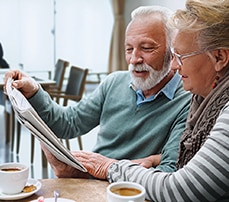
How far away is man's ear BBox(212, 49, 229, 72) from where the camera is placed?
46.3 inches

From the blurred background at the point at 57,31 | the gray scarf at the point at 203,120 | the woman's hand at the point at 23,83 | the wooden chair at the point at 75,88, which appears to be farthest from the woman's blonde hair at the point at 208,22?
the blurred background at the point at 57,31

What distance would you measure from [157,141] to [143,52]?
373mm

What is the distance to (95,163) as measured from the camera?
4.48ft

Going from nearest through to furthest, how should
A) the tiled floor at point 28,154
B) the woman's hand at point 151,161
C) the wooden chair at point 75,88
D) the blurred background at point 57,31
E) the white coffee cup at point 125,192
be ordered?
the white coffee cup at point 125,192, the woman's hand at point 151,161, the tiled floor at point 28,154, the wooden chair at point 75,88, the blurred background at point 57,31

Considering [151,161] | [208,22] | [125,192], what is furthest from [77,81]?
[125,192]

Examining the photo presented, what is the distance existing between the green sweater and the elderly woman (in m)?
0.29

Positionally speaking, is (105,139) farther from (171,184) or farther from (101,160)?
(171,184)

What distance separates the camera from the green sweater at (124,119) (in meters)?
1.63

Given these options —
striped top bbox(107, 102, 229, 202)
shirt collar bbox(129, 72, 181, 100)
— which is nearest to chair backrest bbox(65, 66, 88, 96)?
shirt collar bbox(129, 72, 181, 100)

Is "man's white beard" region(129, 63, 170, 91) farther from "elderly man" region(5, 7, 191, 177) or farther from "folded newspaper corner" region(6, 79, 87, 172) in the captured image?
"folded newspaper corner" region(6, 79, 87, 172)

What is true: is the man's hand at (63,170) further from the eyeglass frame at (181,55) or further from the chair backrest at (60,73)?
the chair backrest at (60,73)

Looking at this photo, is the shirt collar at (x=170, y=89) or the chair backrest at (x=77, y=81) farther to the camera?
the chair backrest at (x=77, y=81)

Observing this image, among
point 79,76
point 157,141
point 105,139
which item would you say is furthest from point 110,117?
point 79,76

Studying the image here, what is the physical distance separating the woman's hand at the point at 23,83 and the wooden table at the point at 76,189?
0.51m
